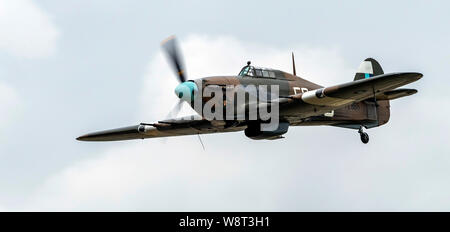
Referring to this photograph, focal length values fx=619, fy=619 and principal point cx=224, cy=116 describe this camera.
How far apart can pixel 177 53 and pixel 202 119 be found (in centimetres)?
252

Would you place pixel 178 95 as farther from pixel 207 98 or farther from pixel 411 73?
pixel 411 73

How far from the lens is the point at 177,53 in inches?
827

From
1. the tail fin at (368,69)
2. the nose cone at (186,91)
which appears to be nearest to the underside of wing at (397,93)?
the tail fin at (368,69)

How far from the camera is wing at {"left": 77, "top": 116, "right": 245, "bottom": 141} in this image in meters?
22.0

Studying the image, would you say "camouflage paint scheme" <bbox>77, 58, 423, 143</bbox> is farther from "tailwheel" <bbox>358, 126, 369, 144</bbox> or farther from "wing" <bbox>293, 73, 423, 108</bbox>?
"tailwheel" <bbox>358, 126, 369, 144</bbox>

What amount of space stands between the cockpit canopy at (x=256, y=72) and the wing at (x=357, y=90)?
2241 mm

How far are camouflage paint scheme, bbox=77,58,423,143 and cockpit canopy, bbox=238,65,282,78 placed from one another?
0.10 meters

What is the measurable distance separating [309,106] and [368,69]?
6.46 metres

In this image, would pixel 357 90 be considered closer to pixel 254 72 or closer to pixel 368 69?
pixel 254 72

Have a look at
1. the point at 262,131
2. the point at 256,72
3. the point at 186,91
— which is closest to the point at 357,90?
the point at 262,131

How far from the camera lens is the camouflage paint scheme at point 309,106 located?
18.7 meters

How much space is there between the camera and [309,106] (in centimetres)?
1992

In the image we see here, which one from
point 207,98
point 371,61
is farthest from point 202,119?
point 371,61

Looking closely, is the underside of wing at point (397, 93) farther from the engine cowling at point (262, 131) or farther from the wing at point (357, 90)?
the engine cowling at point (262, 131)
